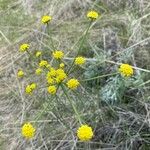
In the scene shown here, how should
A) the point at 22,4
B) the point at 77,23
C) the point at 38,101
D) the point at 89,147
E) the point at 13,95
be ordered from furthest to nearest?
1. the point at 22,4
2. the point at 77,23
3. the point at 13,95
4. the point at 38,101
5. the point at 89,147

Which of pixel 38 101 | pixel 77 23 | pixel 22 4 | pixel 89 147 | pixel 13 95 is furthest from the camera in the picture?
pixel 22 4

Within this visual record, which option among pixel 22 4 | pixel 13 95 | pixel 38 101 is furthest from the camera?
pixel 22 4

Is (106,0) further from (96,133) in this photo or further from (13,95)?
(96,133)

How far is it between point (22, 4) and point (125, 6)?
670 mm

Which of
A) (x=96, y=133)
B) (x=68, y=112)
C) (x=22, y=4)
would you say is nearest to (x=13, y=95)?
(x=68, y=112)

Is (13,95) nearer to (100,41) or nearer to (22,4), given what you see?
(100,41)

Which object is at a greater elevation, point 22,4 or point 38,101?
point 22,4

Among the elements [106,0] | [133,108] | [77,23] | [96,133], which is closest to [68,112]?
[96,133]

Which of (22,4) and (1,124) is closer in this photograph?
(1,124)

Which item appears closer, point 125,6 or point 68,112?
point 68,112

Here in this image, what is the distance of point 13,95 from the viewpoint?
7.38 feet

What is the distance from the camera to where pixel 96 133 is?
193 centimetres

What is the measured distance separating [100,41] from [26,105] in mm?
542

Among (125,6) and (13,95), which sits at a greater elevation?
(125,6)
